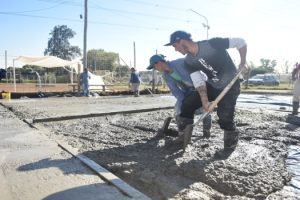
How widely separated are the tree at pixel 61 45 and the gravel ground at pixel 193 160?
83352mm

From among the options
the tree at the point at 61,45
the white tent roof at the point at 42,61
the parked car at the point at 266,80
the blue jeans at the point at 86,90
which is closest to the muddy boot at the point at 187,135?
the blue jeans at the point at 86,90

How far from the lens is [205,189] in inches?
134

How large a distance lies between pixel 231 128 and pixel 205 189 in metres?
1.53

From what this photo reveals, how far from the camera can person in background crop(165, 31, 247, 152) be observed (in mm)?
4352

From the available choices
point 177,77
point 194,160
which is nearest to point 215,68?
point 177,77

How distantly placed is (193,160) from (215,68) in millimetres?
1164

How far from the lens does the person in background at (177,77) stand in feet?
16.9

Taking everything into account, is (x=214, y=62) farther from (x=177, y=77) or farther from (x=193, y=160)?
(x=193, y=160)

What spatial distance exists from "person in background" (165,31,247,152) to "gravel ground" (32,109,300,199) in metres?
0.51

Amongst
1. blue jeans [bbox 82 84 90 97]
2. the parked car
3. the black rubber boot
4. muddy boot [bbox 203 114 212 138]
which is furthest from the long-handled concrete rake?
the parked car

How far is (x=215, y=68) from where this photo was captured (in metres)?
4.61

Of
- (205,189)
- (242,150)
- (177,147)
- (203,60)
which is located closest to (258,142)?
(242,150)

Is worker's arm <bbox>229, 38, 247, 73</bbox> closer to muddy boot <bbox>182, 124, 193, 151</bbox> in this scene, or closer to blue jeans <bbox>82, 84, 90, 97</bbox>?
muddy boot <bbox>182, 124, 193, 151</bbox>

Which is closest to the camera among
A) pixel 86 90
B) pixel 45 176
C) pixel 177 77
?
pixel 45 176
